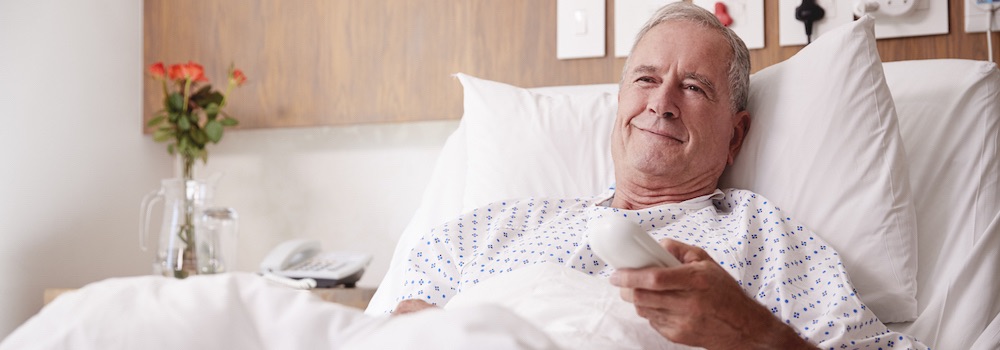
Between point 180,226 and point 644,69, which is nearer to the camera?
point 644,69

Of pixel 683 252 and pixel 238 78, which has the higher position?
pixel 238 78

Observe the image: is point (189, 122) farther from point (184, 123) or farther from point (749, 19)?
point (749, 19)

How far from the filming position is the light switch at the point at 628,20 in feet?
6.93

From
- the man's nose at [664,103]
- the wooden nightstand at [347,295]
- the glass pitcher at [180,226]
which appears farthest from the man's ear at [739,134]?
the glass pitcher at [180,226]

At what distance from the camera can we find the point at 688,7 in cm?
164

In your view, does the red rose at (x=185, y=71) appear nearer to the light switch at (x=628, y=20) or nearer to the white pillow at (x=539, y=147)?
the white pillow at (x=539, y=147)

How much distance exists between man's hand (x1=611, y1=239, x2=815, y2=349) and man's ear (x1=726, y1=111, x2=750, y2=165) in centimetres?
51

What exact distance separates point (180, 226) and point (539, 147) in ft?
3.38

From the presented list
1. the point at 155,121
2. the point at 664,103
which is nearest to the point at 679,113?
the point at 664,103

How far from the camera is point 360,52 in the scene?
7.98 ft

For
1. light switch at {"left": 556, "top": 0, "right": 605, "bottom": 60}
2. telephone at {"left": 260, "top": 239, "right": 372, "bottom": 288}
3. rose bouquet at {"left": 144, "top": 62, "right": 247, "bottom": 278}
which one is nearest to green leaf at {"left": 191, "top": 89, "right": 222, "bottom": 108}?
rose bouquet at {"left": 144, "top": 62, "right": 247, "bottom": 278}

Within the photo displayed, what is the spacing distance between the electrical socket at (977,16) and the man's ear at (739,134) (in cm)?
59

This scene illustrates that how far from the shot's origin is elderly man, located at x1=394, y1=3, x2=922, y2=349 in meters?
1.30

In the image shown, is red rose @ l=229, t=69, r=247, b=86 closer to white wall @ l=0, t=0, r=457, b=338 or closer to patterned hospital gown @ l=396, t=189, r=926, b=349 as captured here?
white wall @ l=0, t=0, r=457, b=338
